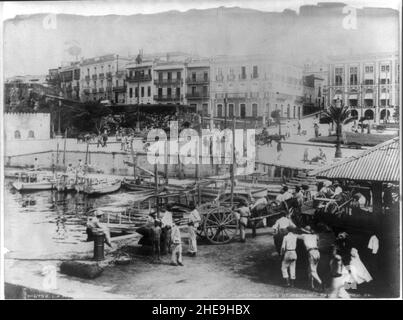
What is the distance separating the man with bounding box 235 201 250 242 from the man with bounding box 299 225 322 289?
63 cm

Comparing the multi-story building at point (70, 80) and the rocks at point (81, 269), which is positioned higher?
the multi-story building at point (70, 80)

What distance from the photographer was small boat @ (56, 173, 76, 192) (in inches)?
244

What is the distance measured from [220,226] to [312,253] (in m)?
1.04

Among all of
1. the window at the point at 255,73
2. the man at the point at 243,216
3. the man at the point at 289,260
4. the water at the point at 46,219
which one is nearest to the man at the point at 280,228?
the man at the point at 289,260

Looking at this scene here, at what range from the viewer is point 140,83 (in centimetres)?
628

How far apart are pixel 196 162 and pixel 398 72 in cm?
245

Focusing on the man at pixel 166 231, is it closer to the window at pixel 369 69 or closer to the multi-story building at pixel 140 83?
the multi-story building at pixel 140 83

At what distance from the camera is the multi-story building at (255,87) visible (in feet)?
19.2

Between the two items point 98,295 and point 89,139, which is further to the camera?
point 89,139

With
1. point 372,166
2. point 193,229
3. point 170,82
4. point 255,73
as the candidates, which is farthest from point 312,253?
point 170,82

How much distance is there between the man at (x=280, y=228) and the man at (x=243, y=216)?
12.9 inches
